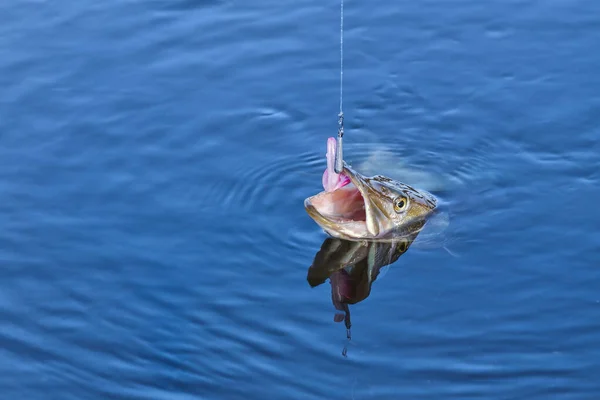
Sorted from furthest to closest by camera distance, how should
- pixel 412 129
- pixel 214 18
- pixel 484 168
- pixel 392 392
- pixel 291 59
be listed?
1. pixel 214 18
2. pixel 291 59
3. pixel 412 129
4. pixel 484 168
5. pixel 392 392

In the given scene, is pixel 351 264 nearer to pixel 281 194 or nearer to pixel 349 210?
pixel 349 210

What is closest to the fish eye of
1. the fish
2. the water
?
the fish

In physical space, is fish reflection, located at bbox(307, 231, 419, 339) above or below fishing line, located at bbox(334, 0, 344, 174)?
below

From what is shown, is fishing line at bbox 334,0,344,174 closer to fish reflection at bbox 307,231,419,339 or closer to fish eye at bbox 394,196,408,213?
fish eye at bbox 394,196,408,213

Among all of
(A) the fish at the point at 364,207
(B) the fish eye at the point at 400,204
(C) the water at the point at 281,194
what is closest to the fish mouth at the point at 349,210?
(A) the fish at the point at 364,207

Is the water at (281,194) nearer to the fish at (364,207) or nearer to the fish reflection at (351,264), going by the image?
the fish reflection at (351,264)

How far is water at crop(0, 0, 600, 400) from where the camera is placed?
732cm

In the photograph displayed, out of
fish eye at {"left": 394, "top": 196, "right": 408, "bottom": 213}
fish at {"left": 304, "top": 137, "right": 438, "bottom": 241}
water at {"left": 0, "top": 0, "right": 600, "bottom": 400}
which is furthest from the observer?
fish eye at {"left": 394, "top": 196, "right": 408, "bottom": 213}

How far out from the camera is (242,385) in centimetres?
712

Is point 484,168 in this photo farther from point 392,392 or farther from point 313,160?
point 392,392

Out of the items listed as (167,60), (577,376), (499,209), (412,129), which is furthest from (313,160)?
(577,376)

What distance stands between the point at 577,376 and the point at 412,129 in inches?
146

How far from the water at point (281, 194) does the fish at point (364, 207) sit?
24 centimetres

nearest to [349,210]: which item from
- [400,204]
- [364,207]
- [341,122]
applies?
[364,207]
